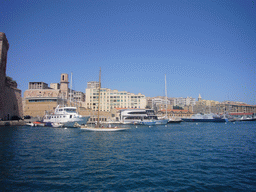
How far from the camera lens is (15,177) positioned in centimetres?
1230

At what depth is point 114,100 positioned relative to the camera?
121 meters

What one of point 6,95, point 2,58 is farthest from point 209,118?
point 2,58

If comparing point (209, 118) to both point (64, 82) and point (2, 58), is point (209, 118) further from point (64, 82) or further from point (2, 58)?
point (2, 58)

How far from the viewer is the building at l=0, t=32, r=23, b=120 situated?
5341cm

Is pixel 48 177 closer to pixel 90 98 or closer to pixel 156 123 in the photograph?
pixel 156 123

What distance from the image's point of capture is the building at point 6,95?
2103 inches

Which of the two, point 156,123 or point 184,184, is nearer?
point 184,184

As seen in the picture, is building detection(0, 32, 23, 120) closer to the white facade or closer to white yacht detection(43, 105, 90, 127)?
white yacht detection(43, 105, 90, 127)

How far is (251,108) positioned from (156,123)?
489 ft

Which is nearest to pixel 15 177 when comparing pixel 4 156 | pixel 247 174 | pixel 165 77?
pixel 4 156

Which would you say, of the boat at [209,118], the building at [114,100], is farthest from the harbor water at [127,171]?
the building at [114,100]

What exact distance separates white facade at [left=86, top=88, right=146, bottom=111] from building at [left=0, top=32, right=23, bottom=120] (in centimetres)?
5117

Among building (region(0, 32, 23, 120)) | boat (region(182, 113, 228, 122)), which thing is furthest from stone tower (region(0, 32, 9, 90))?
boat (region(182, 113, 228, 122))

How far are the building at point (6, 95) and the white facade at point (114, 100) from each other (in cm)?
5117
